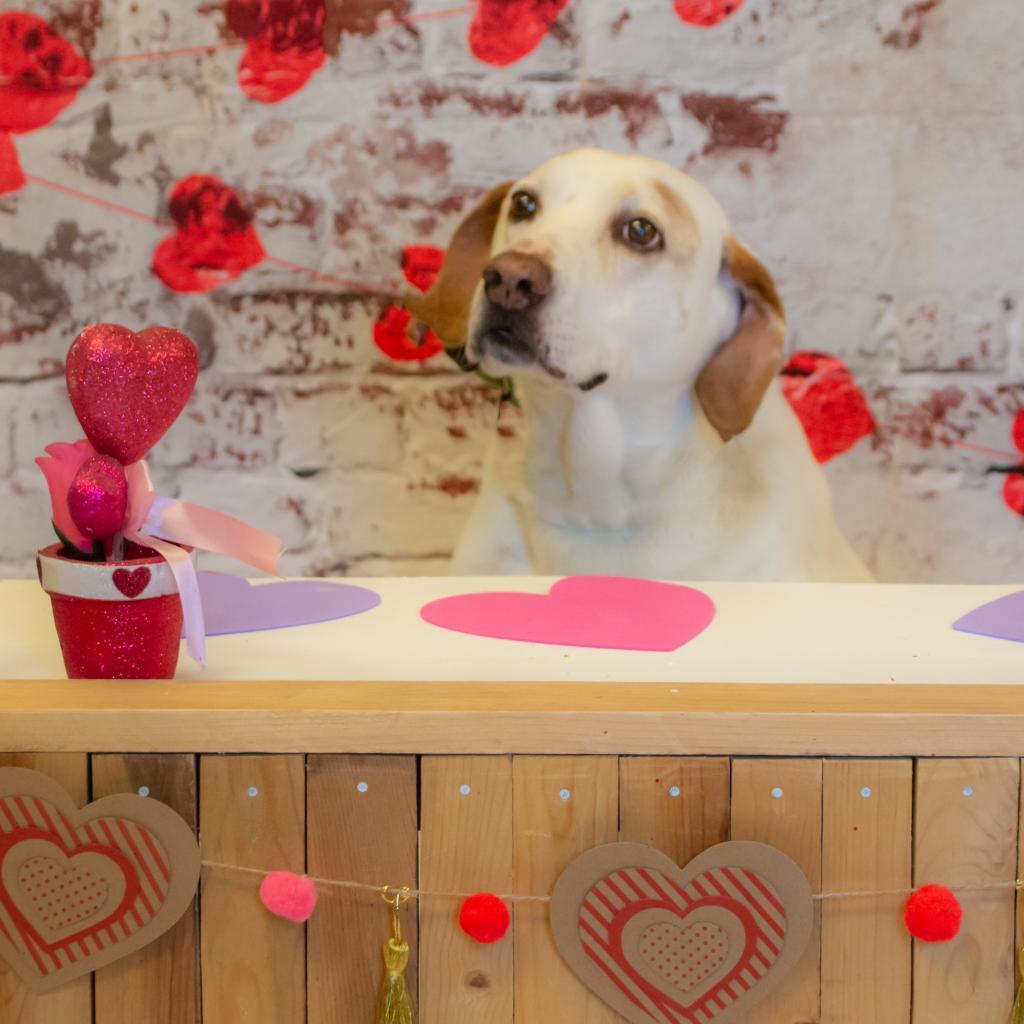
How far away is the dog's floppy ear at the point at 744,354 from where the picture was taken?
1.29 meters

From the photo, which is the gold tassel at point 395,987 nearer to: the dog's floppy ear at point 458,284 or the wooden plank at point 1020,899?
the wooden plank at point 1020,899

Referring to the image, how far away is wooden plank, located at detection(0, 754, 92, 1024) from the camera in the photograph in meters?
0.58

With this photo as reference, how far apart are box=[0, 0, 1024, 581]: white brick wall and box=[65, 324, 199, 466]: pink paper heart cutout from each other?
106cm

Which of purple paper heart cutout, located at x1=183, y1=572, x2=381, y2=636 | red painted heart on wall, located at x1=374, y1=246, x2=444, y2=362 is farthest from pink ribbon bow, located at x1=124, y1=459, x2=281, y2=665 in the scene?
red painted heart on wall, located at x1=374, y1=246, x2=444, y2=362

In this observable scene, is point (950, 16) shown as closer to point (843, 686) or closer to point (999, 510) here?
point (999, 510)

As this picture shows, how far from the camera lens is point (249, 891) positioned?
0.58 m

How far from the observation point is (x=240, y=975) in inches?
23.2

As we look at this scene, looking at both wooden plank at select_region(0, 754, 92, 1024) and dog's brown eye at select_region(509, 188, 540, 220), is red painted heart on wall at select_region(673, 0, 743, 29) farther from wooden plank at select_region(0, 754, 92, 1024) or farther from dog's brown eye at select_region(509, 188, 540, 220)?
wooden plank at select_region(0, 754, 92, 1024)

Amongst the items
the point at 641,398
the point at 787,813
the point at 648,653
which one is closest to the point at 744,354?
the point at 641,398

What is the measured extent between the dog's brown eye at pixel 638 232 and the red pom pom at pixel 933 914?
81 cm

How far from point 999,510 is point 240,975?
54.9 inches

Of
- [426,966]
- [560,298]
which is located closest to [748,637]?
[426,966]

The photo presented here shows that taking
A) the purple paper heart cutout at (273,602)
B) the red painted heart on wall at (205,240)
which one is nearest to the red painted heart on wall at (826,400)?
the red painted heart on wall at (205,240)

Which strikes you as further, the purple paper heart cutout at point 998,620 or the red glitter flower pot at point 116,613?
the purple paper heart cutout at point 998,620
